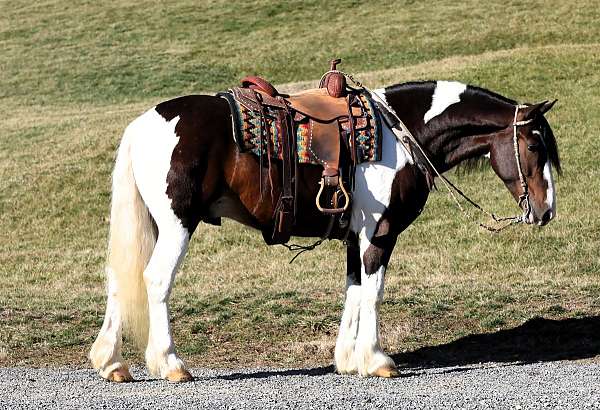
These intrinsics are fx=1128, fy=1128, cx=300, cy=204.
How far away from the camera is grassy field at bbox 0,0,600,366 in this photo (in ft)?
41.1

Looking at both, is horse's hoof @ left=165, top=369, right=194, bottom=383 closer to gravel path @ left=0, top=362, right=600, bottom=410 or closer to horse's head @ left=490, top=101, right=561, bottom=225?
gravel path @ left=0, top=362, right=600, bottom=410

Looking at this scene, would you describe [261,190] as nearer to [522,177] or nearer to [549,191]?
[522,177]

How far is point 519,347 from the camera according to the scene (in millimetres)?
11516

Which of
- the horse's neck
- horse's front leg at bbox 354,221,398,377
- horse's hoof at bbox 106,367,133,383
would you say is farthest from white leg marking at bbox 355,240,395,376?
horse's hoof at bbox 106,367,133,383

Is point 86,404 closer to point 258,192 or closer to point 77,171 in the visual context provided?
point 258,192

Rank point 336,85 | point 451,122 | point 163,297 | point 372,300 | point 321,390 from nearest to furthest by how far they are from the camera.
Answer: point 321,390
point 163,297
point 372,300
point 336,85
point 451,122

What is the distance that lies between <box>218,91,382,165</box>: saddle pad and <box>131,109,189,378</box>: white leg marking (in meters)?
0.56

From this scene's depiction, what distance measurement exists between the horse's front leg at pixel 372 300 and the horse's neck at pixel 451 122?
0.96 metres

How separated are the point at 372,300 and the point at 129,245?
82.8 inches

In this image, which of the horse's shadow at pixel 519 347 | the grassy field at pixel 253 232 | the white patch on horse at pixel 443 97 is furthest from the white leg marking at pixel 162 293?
the white patch on horse at pixel 443 97

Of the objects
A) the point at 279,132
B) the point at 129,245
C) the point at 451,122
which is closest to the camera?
the point at 129,245

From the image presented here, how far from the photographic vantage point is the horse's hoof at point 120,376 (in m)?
9.23

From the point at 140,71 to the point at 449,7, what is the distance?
13813 mm

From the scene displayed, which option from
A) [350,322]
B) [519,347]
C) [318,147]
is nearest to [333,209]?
[318,147]
